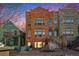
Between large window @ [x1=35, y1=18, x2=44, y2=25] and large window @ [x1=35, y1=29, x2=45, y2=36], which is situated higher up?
large window @ [x1=35, y1=18, x2=44, y2=25]

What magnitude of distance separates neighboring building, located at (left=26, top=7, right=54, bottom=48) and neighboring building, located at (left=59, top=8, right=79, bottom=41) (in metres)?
0.15

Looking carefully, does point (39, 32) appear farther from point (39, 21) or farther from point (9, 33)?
point (9, 33)

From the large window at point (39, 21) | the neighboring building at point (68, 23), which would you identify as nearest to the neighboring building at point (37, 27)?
the large window at point (39, 21)

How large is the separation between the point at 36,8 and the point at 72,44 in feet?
2.47

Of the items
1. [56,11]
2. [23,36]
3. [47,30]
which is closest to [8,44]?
[23,36]

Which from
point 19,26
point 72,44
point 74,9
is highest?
point 74,9

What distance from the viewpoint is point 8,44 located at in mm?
4035

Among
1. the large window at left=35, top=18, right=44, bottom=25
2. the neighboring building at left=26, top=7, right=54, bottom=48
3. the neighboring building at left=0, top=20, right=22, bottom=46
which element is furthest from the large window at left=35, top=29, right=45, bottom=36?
the neighboring building at left=0, top=20, right=22, bottom=46

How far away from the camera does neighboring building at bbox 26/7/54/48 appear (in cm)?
404

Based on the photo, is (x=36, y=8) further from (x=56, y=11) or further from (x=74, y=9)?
(x=74, y=9)

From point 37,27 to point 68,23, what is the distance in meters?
0.46

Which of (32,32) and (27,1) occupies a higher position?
(27,1)

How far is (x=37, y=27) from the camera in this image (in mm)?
4031

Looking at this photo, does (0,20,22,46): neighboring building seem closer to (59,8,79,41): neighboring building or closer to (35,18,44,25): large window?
(35,18,44,25): large window
